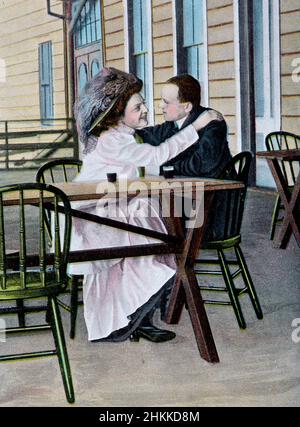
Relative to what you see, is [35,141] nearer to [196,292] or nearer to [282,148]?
[196,292]

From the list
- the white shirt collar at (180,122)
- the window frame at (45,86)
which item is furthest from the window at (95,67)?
the white shirt collar at (180,122)

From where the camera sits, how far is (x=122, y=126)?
3598 millimetres

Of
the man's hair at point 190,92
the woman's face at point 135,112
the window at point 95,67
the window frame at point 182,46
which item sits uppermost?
the window frame at point 182,46

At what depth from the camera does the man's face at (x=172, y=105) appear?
151 inches

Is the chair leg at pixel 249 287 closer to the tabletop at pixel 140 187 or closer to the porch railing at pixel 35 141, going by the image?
the tabletop at pixel 140 187

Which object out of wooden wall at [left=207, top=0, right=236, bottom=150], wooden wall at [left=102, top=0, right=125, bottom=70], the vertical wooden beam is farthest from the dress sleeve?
the vertical wooden beam

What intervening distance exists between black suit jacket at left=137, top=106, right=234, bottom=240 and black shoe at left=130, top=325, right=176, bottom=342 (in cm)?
46

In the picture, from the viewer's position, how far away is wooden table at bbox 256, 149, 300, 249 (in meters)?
5.18

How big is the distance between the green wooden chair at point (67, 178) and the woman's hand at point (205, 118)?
1.87ft

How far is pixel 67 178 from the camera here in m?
3.88

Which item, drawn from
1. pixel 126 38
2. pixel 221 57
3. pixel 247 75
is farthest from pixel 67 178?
pixel 247 75

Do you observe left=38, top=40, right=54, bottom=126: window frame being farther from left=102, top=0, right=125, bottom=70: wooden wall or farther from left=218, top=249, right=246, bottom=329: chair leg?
left=218, top=249, right=246, bottom=329: chair leg

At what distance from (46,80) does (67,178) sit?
473 millimetres
